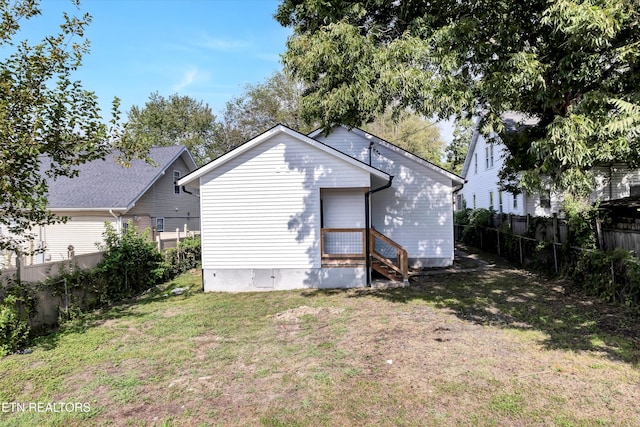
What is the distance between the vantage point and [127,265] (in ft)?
34.2

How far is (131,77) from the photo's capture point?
15.3 meters

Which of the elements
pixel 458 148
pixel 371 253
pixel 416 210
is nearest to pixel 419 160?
pixel 416 210

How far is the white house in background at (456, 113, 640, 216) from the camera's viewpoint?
15983mm

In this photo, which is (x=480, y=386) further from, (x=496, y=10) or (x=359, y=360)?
(x=496, y=10)

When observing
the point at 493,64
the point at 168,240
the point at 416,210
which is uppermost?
the point at 493,64

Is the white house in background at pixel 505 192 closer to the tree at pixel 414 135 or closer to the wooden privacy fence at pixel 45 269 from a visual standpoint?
the tree at pixel 414 135

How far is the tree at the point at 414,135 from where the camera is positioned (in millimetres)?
37125

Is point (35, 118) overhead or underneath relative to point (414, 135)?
underneath

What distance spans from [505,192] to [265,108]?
71.5 feet

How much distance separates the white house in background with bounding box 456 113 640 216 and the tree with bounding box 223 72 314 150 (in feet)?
46.3

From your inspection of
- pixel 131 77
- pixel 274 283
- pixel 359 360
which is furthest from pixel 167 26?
pixel 359 360

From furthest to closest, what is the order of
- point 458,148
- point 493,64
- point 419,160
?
point 458,148, point 419,160, point 493,64

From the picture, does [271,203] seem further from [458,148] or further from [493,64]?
[458,148]

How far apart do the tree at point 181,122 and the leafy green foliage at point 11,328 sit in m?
33.0
